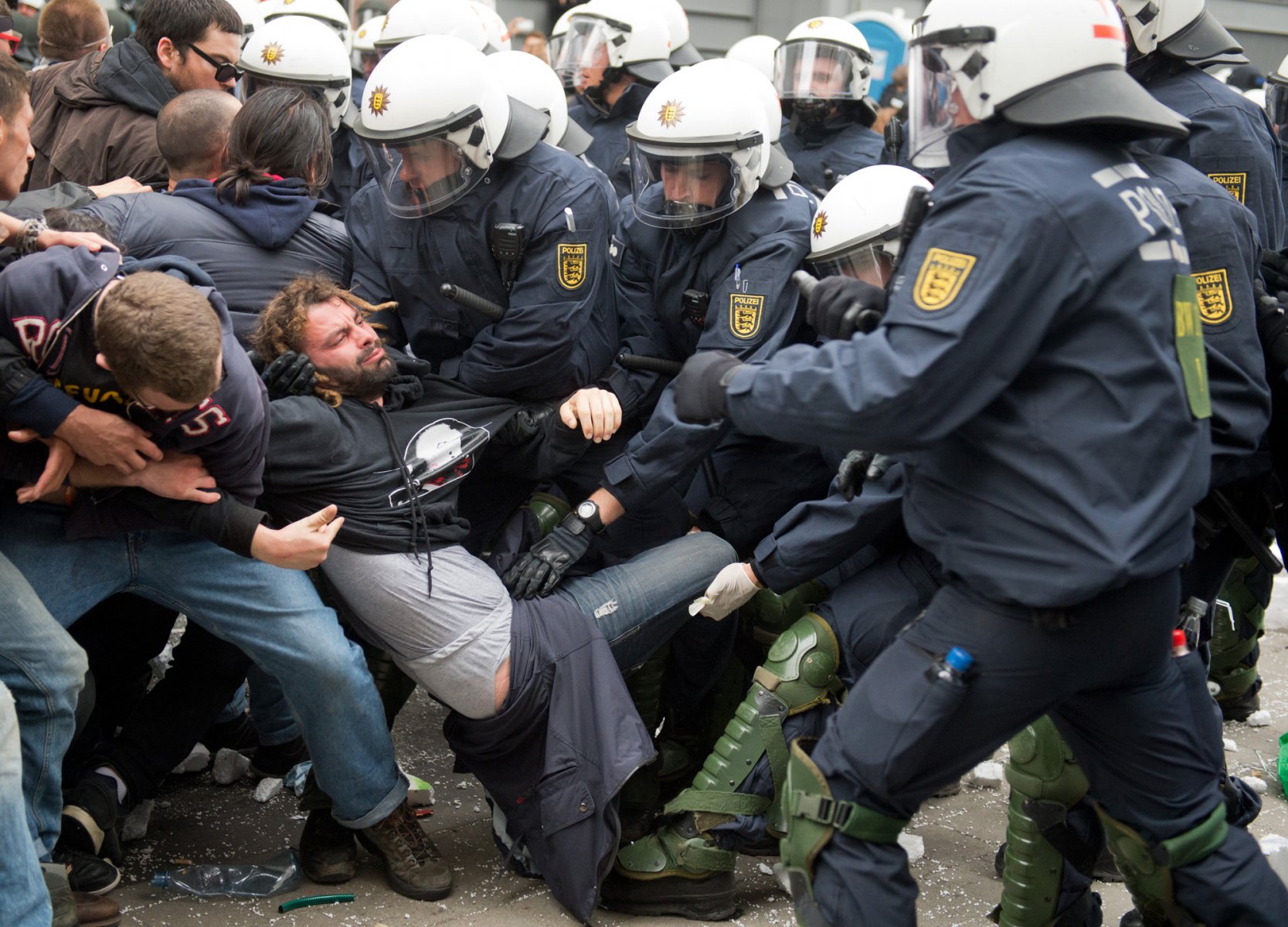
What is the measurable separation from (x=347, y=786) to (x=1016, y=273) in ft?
6.28

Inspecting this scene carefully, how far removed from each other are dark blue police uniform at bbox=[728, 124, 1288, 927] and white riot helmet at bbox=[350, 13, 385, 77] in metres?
4.21

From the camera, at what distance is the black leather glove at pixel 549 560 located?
3.32 metres

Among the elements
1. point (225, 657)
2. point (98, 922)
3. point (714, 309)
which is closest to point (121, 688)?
point (225, 657)

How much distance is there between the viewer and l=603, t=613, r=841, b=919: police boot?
3143 mm

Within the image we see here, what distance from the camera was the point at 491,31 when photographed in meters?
5.61

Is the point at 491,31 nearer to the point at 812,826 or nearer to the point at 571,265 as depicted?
the point at 571,265

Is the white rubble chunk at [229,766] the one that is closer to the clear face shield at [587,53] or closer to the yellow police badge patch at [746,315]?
the yellow police badge patch at [746,315]

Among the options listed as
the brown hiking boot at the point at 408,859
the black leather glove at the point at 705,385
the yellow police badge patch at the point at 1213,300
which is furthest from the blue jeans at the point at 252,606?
the yellow police badge patch at the point at 1213,300

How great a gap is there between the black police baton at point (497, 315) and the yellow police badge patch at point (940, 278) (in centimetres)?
169

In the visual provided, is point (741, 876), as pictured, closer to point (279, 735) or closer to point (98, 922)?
point (279, 735)

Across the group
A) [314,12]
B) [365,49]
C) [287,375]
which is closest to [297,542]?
[287,375]

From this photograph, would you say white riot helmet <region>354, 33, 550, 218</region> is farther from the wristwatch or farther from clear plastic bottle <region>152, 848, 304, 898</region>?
clear plastic bottle <region>152, 848, 304, 898</region>

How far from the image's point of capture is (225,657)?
3.38m

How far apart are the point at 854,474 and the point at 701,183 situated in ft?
3.17
